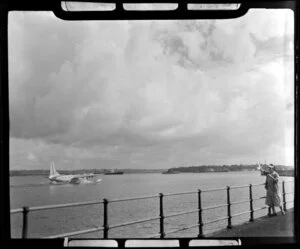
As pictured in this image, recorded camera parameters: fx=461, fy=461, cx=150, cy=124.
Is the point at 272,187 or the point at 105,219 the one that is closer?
the point at 105,219

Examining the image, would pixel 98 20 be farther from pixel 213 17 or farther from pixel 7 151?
pixel 7 151

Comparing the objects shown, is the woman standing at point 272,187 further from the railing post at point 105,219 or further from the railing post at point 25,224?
the railing post at point 25,224

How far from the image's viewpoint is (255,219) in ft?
23.8

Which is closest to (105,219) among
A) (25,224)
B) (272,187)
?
(25,224)

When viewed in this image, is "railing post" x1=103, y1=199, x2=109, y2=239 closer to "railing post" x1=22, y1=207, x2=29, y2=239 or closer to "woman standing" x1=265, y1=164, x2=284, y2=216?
"railing post" x1=22, y1=207, x2=29, y2=239

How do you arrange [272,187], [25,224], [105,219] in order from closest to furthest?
1. [25,224]
2. [105,219]
3. [272,187]

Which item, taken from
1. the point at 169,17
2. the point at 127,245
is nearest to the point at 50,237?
the point at 127,245

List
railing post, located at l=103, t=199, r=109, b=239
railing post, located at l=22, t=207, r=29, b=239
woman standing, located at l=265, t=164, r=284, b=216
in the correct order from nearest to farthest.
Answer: railing post, located at l=22, t=207, r=29, b=239
railing post, located at l=103, t=199, r=109, b=239
woman standing, located at l=265, t=164, r=284, b=216

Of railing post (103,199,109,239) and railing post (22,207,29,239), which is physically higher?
railing post (22,207,29,239)

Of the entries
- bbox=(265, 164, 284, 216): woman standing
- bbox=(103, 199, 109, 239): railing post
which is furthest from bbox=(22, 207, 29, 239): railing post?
bbox=(265, 164, 284, 216): woman standing

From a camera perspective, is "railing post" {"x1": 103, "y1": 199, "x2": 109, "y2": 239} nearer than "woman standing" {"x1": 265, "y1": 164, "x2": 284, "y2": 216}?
Yes

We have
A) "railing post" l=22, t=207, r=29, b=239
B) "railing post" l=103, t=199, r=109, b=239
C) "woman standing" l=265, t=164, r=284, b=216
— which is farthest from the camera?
"woman standing" l=265, t=164, r=284, b=216

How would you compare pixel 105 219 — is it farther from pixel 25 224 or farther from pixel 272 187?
pixel 272 187

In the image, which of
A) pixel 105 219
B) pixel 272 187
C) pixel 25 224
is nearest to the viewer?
pixel 25 224
